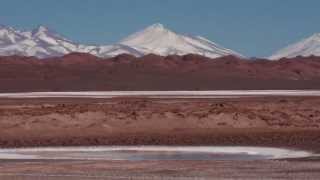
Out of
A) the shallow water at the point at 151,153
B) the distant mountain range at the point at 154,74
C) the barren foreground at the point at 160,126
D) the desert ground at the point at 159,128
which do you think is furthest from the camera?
the distant mountain range at the point at 154,74

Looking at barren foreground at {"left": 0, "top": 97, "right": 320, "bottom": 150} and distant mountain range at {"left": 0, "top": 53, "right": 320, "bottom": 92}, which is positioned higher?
distant mountain range at {"left": 0, "top": 53, "right": 320, "bottom": 92}

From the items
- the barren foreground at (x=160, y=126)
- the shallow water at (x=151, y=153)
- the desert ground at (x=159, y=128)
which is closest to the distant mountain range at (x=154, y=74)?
the desert ground at (x=159, y=128)

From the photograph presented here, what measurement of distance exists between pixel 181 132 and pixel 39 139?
5401mm

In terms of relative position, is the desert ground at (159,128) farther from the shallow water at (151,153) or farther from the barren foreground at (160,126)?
the shallow water at (151,153)

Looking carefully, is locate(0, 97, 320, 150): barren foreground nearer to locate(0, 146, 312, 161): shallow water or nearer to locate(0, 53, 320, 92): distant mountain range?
locate(0, 146, 312, 161): shallow water

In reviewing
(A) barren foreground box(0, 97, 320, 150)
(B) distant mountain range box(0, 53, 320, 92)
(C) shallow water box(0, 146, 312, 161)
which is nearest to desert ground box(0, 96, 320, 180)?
(A) barren foreground box(0, 97, 320, 150)

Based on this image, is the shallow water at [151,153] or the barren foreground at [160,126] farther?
the barren foreground at [160,126]

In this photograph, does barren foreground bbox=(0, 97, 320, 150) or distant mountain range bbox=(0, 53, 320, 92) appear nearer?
barren foreground bbox=(0, 97, 320, 150)

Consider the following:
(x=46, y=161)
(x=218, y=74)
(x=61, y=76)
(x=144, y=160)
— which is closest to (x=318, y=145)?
(x=144, y=160)

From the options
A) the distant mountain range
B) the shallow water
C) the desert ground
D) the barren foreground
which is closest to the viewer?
the desert ground

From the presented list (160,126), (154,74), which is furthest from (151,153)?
(154,74)

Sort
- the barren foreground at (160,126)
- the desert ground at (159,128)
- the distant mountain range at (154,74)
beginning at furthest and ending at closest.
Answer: the distant mountain range at (154,74), the barren foreground at (160,126), the desert ground at (159,128)

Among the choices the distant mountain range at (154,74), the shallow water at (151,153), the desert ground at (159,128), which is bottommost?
the shallow water at (151,153)

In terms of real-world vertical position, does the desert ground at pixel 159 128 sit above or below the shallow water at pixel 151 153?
above
